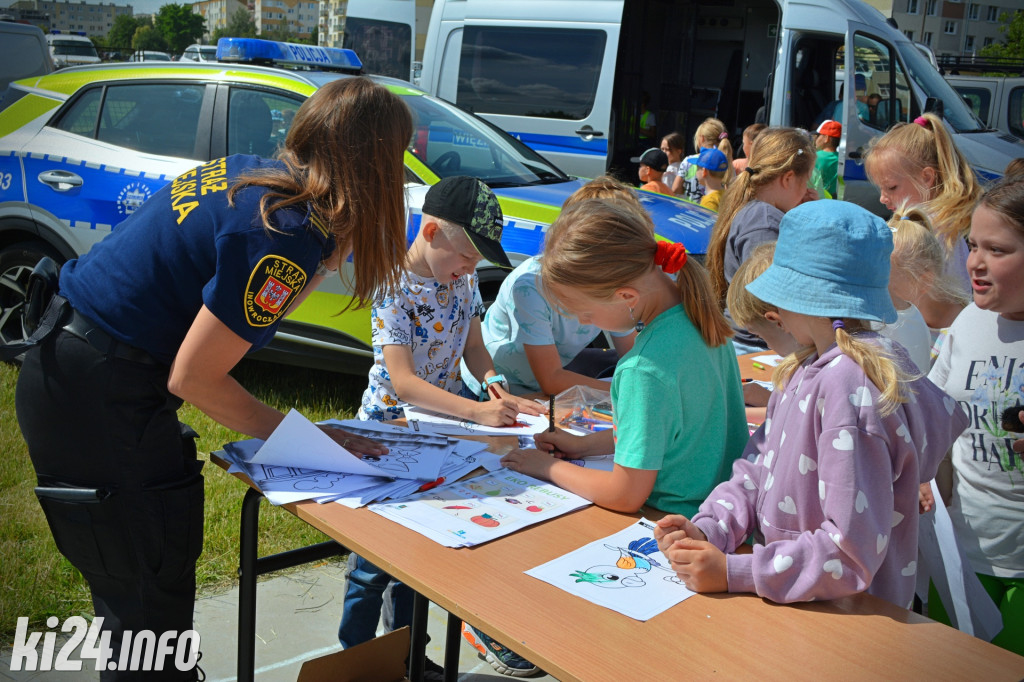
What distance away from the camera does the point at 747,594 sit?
61.7 inches

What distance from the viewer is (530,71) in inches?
325

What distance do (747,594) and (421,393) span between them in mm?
1209

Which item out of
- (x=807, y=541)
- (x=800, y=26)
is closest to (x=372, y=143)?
(x=807, y=541)

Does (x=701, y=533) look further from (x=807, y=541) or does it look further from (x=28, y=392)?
(x=28, y=392)

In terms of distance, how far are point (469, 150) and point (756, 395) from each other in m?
2.86

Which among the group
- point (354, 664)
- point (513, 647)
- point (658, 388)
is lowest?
point (354, 664)

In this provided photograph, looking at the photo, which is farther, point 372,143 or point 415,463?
point 415,463

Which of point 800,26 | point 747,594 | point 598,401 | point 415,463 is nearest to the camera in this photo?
point 747,594

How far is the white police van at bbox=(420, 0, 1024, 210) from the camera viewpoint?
793 cm

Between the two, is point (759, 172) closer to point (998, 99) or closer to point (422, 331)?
point (422, 331)

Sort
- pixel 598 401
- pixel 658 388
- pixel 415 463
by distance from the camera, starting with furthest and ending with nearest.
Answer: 1. pixel 598 401
2. pixel 415 463
3. pixel 658 388

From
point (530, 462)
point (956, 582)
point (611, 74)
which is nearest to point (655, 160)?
point (611, 74)

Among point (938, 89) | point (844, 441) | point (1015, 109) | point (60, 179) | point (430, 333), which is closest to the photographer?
point (844, 441)

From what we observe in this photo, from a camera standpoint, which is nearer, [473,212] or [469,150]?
[473,212]
